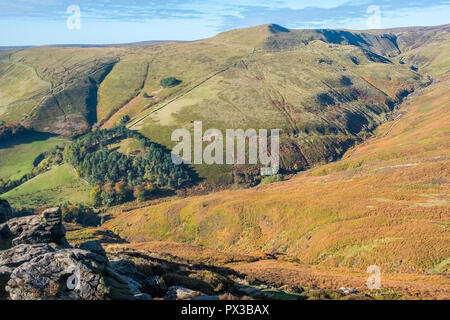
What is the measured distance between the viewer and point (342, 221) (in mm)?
61094

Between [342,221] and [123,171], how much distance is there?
12173cm

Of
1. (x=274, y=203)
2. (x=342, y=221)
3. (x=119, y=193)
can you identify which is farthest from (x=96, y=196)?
(x=342, y=221)

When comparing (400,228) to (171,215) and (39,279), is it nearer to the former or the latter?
(39,279)

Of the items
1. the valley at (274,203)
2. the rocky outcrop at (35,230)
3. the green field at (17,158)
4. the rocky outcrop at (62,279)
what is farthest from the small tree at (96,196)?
the rocky outcrop at (62,279)

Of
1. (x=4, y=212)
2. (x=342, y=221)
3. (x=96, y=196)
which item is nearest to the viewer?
(x=4, y=212)

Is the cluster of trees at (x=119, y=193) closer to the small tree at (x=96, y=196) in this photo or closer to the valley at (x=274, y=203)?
the small tree at (x=96, y=196)

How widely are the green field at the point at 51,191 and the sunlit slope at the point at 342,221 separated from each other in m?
44.7

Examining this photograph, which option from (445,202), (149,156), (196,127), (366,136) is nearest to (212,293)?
(445,202)

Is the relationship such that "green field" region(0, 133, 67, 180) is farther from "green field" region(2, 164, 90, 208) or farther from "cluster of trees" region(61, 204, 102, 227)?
"cluster of trees" region(61, 204, 102, 227)

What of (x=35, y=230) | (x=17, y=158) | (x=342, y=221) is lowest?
(x=17, y=158)

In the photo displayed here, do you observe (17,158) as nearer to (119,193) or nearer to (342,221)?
(119,193)

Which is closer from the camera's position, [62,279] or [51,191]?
[62,279]

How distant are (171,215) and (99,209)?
5570cm

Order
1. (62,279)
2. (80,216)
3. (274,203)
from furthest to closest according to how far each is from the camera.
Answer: (80,216), (274,203), (62,279)
